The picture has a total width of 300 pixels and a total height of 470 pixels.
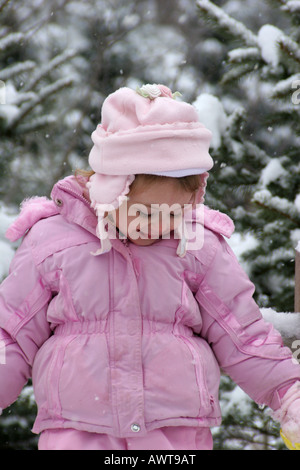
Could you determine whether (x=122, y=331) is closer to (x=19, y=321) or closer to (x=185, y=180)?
(x=19, y=321)

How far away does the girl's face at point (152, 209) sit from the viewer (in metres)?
1.70

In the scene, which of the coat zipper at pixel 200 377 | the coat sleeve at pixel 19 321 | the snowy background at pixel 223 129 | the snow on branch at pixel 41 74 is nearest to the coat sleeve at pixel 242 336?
the coat zipper at pixel 200 377

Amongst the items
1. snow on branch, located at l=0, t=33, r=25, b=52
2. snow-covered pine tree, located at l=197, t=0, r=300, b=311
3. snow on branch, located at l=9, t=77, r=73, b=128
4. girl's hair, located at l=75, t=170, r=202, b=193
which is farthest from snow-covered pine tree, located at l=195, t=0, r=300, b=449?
girl's hair, located at l=75, t=170, r=202, b=193

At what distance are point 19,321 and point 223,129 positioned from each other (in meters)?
1.99

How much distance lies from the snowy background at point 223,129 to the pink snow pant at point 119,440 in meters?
1.21

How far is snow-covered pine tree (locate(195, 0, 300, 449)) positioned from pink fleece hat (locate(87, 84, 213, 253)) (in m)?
1.45

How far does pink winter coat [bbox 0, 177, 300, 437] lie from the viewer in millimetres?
1735

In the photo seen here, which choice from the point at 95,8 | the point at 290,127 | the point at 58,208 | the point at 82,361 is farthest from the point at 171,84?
the point at 82,361

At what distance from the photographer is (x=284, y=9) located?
3.04 metres

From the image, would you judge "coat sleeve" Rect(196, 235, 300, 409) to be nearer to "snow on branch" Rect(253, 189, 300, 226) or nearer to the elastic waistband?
the elastic waistband

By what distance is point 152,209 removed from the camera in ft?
5.63

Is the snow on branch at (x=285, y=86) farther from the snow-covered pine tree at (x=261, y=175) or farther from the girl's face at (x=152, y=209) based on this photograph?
the girl's face at (x=152, y=209)

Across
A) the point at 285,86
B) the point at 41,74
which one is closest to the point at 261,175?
the point at 285,86

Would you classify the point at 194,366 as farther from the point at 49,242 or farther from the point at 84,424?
the point at 49,242
